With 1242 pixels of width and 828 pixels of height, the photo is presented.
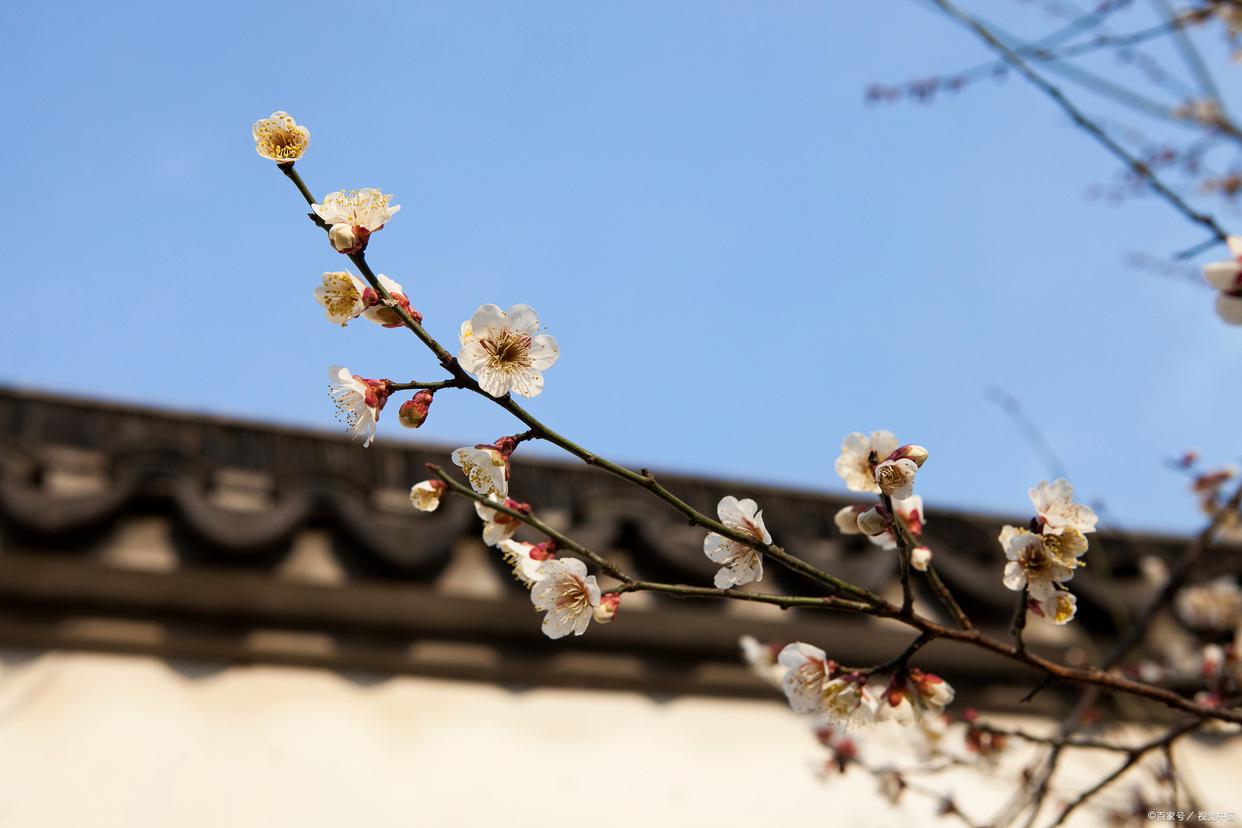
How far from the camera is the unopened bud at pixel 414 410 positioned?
135 centimetres

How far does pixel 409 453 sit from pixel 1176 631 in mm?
2498

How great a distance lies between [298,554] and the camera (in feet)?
8.79

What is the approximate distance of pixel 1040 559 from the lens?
143 centimetres

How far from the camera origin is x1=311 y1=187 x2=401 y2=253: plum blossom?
1.31 metres

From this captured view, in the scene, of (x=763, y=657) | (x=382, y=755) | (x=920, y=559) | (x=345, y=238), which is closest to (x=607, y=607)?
(x=920, y=559)

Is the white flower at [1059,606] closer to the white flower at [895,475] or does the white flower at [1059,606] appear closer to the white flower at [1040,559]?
the white flower at [1040,559]

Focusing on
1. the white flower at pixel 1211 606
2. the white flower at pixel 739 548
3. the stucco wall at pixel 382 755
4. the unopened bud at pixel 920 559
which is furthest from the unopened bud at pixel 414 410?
the white flower at pixel 1211 606

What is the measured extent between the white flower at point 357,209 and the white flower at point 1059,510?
915 mm

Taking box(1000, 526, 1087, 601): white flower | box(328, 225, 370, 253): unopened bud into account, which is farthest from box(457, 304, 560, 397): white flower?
box(1000, 526, 1087, 601): white flower

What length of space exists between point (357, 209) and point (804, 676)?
857 mm

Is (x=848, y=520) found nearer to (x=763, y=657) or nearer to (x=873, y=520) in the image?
(x=873, y=520)

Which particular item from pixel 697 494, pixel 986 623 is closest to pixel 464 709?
pixel 697 494

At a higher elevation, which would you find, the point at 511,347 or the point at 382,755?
the point at 511,347

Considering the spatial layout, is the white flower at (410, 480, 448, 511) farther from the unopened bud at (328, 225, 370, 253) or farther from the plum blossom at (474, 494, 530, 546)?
the unopened bud at (328, 225, 370, 253)
